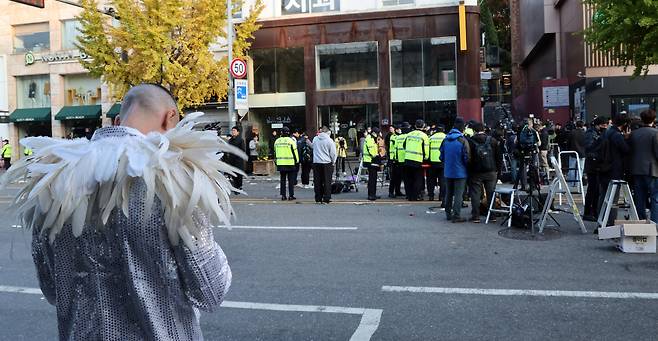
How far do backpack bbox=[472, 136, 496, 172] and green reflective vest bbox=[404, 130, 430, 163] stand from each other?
9.57 feet

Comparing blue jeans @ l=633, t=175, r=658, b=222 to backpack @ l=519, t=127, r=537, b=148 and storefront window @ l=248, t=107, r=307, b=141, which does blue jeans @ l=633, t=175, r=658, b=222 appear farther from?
storefront window @ l=248, t=107, r=307, b=141

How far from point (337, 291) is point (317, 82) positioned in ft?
75.2

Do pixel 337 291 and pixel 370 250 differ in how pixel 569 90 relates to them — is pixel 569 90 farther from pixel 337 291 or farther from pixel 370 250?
pixel 337 291

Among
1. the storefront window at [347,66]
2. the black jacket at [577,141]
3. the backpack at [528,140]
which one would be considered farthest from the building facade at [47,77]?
the backpack at [528,140]

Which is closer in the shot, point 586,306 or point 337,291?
point 586,306

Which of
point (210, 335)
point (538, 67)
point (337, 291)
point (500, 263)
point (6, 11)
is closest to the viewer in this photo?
point (210, 335)

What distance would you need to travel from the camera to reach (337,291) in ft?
19.8

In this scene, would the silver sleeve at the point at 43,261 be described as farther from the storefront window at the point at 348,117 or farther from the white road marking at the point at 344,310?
the storefront window at the point at 348,117

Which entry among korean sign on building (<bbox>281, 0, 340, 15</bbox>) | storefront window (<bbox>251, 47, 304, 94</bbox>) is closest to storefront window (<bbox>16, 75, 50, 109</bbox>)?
storefront window (<bbox>251, 47, 304, 94</bbox>)

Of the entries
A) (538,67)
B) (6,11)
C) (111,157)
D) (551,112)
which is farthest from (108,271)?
(538,67)

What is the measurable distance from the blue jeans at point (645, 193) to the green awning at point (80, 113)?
3015cm

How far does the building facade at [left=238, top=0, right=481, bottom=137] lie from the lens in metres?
26.5

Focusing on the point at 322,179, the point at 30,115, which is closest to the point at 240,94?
the point at 322,179

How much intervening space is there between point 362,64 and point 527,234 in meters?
19.8
